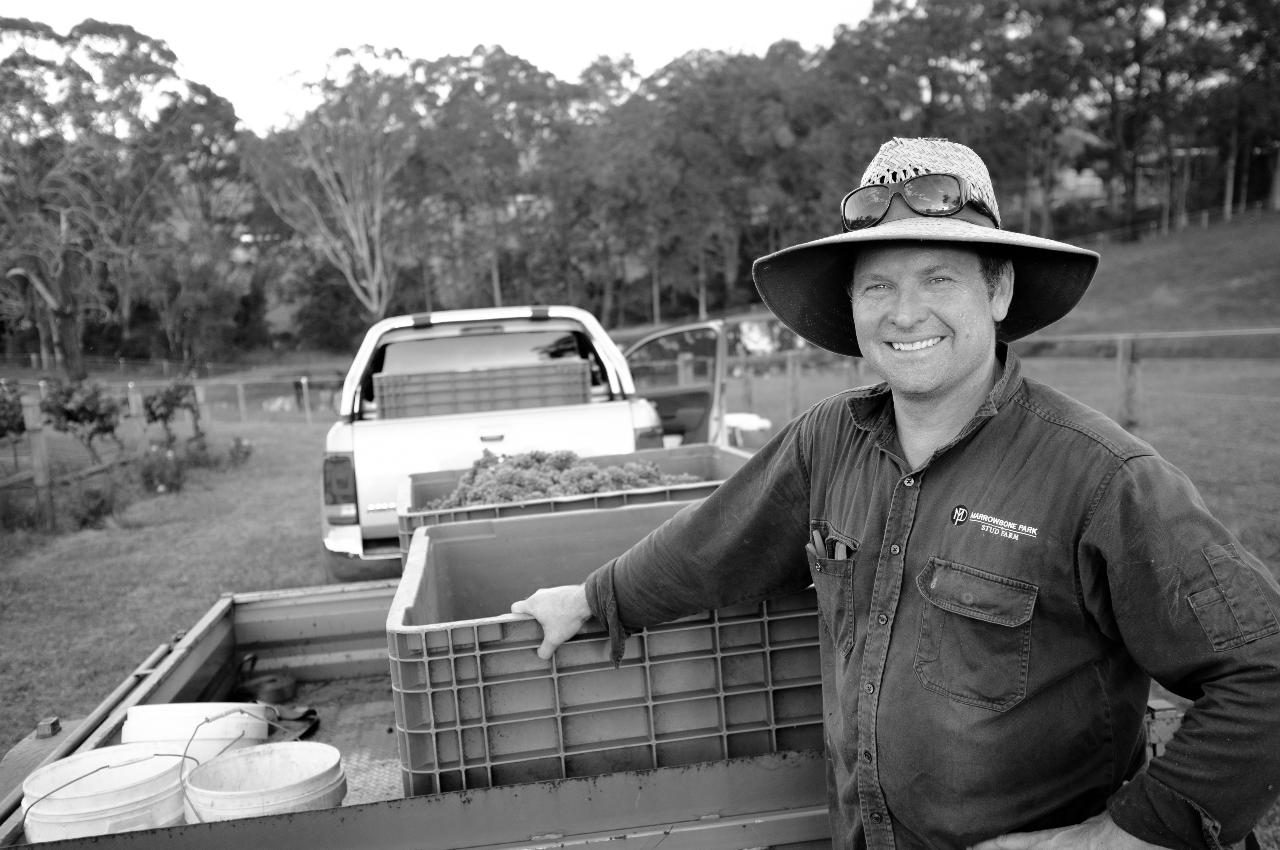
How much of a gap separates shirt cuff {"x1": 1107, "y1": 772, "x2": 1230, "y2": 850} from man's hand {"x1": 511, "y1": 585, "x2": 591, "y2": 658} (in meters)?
1.13

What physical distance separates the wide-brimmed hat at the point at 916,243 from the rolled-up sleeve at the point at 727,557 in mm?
306

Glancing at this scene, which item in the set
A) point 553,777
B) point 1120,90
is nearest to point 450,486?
point 553,777

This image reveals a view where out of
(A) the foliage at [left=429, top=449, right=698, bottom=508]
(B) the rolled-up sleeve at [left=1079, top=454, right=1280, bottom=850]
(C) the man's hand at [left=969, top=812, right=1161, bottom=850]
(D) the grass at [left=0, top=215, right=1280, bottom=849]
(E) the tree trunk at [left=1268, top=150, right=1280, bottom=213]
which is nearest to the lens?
(B) the rolled-up sleeve at [left=1079, top=454, right=1280, bottom=850]

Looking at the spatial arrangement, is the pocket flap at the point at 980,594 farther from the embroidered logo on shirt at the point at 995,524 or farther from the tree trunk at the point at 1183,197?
the tree trunk at the point at 1183,197

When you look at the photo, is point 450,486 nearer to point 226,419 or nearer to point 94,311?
point 226,419

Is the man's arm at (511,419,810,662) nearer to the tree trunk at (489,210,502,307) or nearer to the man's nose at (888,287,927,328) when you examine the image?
the man's nose at (888,287,927,328)

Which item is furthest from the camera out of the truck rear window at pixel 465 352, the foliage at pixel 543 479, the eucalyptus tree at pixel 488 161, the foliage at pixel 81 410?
the eucalyptus tree at pixel 488 161

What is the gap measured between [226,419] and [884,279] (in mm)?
27103

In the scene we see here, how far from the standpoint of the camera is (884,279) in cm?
215

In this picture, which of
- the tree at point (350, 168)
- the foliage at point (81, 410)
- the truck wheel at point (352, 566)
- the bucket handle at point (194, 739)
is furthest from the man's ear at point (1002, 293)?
the tree at point (350, 168)

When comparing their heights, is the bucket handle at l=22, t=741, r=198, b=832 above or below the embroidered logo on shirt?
below

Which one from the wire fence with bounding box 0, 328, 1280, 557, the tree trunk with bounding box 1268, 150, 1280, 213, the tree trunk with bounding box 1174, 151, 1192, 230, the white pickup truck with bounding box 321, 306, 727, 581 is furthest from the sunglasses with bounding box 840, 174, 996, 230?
the tree trunk with bounding box 1268, 150, 1280, 213

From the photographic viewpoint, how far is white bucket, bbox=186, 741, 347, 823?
Answer: 2379mm

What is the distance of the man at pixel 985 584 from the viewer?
1647 millimetres
